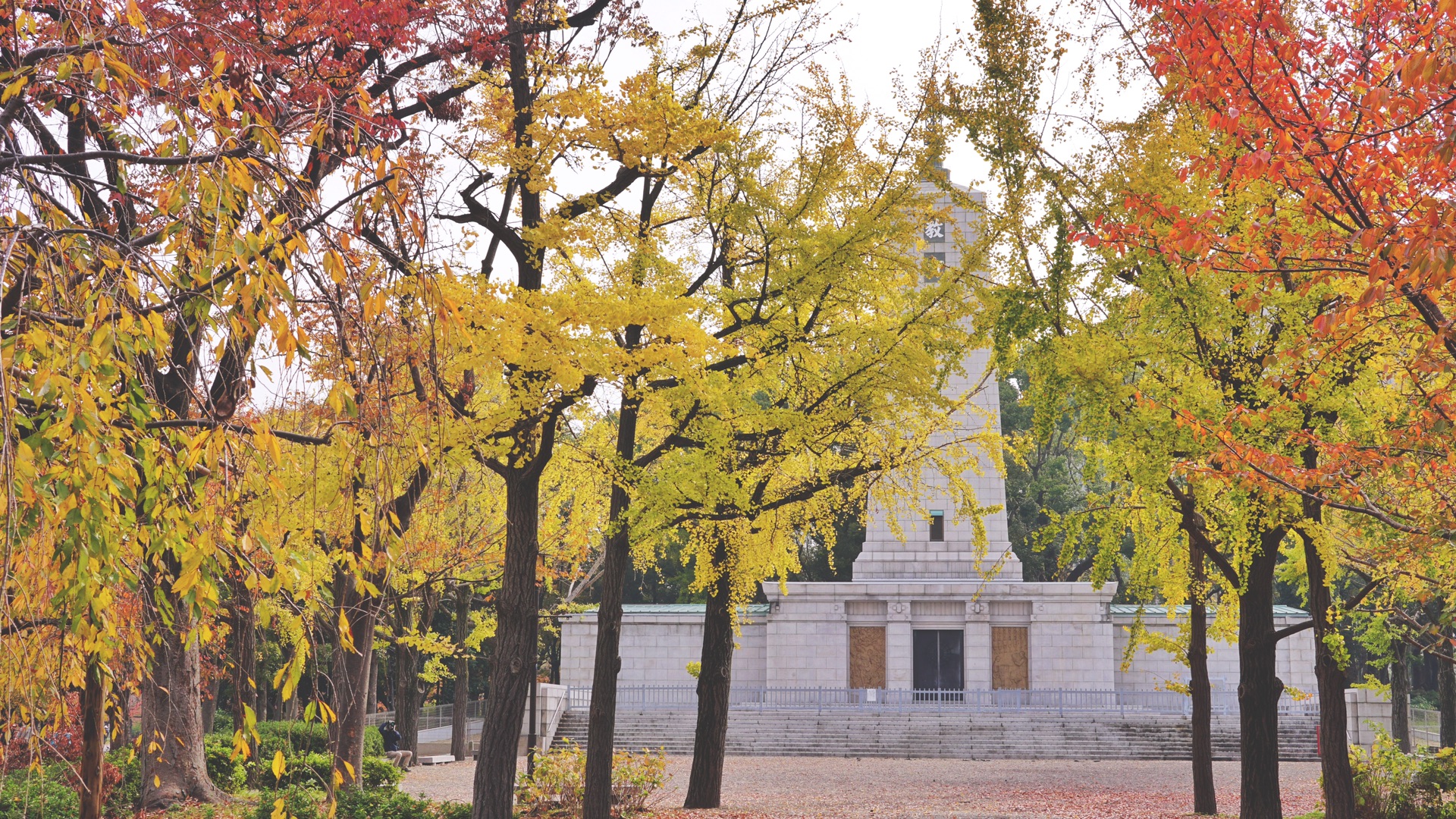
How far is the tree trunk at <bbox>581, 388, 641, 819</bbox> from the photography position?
525 inches

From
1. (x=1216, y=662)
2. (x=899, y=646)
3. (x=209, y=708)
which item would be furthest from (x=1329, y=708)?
(x=209, y=708)

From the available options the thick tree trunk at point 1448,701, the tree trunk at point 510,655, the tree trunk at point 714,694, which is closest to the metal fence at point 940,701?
the thick tree trunk at point 1448,701

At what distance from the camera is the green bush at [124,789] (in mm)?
13695

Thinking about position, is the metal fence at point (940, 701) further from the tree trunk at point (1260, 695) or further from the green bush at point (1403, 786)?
the tree trunk at point (1260, 695)

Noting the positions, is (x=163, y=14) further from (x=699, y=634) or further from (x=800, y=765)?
(x=699, y=634)

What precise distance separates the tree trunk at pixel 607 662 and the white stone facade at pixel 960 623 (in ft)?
62.4

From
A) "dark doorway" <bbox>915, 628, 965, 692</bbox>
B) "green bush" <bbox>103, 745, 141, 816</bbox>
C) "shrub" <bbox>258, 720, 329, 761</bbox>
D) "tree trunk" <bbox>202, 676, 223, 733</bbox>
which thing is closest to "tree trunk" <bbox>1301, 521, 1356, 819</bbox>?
"shrub" <bbox>258, 720, 329, 761</bbox>

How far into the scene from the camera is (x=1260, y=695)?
12.8m

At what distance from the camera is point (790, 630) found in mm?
33500

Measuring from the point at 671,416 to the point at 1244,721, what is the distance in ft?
25.1

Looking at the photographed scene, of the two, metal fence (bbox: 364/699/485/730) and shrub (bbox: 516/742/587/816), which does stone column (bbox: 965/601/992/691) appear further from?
shrub (bbox: 516/742/587/816)

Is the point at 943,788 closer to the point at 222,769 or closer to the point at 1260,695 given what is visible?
the point at 1260,695

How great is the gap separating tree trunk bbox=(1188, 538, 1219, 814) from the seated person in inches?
656

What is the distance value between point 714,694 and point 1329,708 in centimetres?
839
